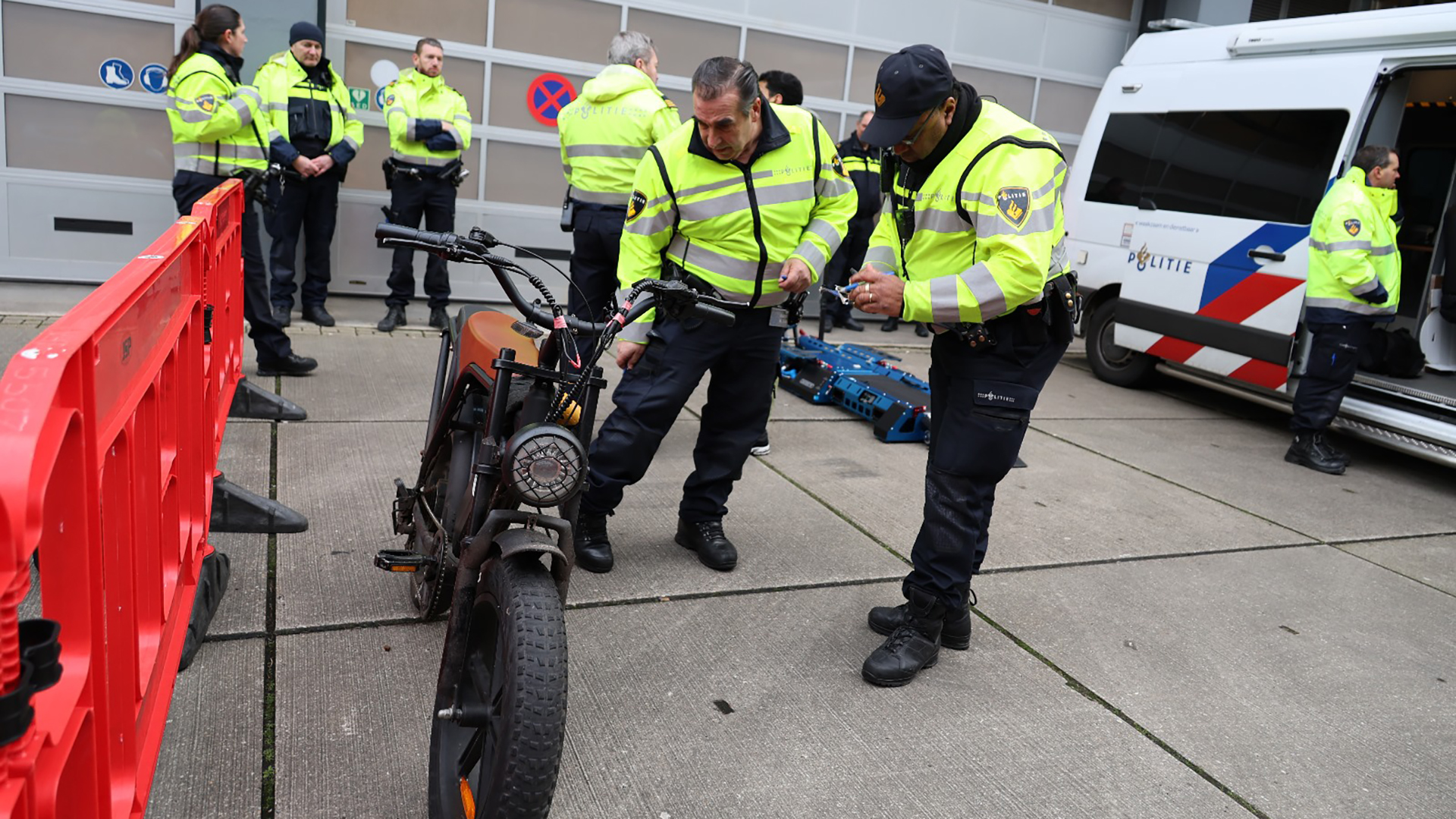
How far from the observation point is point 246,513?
3648mm

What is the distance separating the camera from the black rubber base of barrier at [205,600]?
284 cm

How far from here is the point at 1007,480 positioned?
538 centimetres

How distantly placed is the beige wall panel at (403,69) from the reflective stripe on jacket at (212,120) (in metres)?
1.70

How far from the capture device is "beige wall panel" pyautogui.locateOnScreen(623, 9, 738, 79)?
8.79 meters

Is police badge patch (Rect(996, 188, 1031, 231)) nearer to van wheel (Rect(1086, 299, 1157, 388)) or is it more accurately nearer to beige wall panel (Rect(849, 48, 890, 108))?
van wheel (Rect(1086, 299, 1157, 388))

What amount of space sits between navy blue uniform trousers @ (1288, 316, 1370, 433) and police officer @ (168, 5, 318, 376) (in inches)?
229

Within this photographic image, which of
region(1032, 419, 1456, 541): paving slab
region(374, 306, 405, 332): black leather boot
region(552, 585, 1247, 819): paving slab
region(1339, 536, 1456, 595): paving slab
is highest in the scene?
region(374, 306, 405, 332): black leather boot

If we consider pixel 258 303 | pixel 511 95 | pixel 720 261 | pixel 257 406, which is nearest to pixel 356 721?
pixel 720 261

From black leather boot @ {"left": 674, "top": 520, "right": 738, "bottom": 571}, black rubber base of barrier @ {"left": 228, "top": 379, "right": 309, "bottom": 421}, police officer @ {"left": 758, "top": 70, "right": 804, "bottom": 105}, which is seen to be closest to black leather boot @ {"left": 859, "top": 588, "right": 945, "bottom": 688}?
black leather boot @ {"left": 674, "top": 520, "right": 738, "bottom": 571}

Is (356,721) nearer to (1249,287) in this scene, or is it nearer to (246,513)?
(246,513)

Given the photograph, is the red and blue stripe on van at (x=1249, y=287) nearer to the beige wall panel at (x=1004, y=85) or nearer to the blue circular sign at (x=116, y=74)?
the beige wall panel at (x=1004, y=85)

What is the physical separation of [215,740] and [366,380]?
150 inches

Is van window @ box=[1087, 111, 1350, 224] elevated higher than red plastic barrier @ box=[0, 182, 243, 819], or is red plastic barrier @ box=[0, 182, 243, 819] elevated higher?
van window @ box=[1087, 111, 1350, 224]

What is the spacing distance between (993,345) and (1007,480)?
8.02 feet
